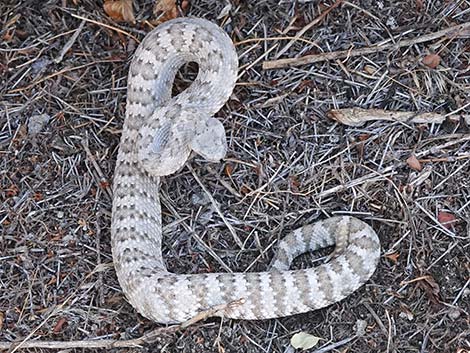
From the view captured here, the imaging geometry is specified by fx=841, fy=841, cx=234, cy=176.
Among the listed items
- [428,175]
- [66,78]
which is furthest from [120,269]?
[428,175]

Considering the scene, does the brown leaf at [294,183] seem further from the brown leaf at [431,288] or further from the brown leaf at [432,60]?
the brown leaf at [432,60]

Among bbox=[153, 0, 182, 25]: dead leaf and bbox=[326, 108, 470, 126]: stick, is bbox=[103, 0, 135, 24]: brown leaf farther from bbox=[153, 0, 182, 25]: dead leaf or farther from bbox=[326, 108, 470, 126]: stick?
bbox=[326, 108, 470, 126]: stick

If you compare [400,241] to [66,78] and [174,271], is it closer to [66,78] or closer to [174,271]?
[174,271]

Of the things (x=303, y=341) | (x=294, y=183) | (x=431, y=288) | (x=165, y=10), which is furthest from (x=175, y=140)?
(x=431, y=288)

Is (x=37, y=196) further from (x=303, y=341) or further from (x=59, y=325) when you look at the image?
(x=303, y=341)

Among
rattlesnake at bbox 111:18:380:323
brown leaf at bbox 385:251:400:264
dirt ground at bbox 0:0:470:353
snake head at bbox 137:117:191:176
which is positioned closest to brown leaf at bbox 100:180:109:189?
dirt ground at bbox 0:0:470:353

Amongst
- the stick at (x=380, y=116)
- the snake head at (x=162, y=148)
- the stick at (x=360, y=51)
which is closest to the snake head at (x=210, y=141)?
the snake head at (x=162, y=148)
